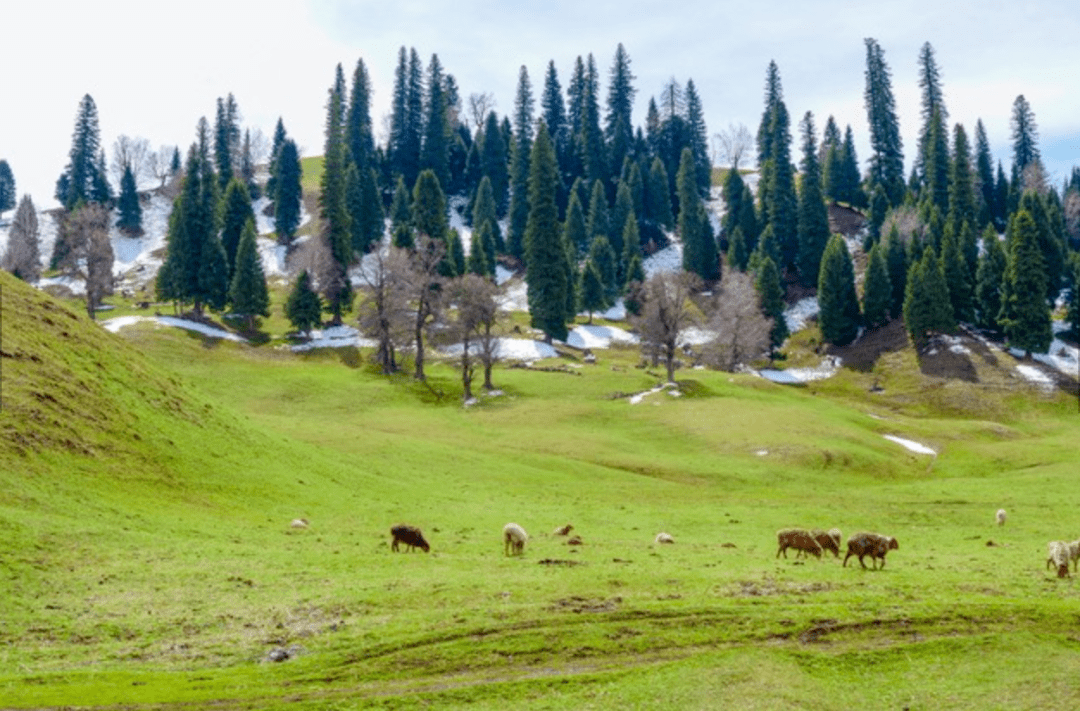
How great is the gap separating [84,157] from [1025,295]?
6289 inches

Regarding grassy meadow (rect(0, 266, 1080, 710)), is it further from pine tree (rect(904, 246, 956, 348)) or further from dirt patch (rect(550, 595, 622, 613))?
pine tree (rect(904, 246, 956, 348))

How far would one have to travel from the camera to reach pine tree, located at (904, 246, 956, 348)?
111 m

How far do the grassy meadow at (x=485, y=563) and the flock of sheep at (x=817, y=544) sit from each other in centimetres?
66

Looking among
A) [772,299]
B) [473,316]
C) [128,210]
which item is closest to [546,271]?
[473,316]

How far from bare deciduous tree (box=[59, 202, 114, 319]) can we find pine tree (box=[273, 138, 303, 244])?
28191 mm

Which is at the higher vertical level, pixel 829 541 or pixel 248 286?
pixel 248 286

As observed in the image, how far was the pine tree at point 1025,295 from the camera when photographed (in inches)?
4122

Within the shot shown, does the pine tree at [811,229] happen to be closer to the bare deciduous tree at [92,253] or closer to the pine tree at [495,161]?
the pine tree at [495,161]

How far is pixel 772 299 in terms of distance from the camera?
128 meters

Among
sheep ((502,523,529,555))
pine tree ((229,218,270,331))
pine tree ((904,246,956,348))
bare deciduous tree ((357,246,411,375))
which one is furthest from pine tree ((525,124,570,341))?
sheep ((502,523,529,555))

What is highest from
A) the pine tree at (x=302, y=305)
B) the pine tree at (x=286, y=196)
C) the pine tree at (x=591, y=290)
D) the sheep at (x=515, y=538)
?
the pine tree at (x=286, y=196)

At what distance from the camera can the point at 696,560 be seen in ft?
97.9

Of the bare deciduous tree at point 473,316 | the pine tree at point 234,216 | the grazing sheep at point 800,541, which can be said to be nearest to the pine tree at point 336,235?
the pine tree at point 234,216

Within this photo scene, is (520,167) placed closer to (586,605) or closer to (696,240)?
(696,240)
